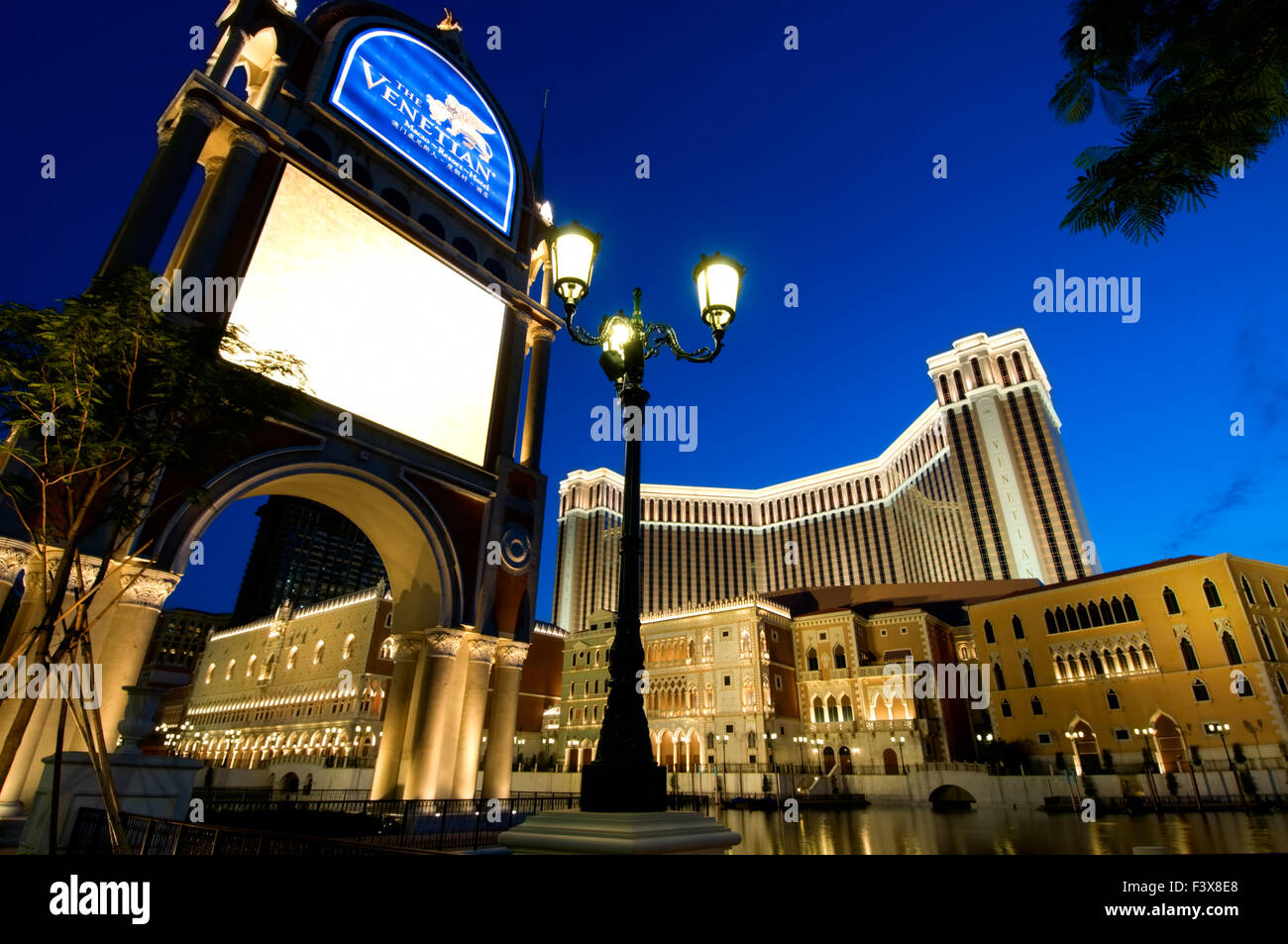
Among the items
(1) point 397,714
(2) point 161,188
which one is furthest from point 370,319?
(1) point 397,714

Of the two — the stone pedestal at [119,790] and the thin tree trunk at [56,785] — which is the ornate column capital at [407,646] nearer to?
the stone pedestal at [119,790]

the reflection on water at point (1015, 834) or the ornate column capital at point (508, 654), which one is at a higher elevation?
the ornate column capital at point (508, 654)

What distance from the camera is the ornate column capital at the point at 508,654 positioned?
57.3 feet

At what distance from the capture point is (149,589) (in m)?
11.7

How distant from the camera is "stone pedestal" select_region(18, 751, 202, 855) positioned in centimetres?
873

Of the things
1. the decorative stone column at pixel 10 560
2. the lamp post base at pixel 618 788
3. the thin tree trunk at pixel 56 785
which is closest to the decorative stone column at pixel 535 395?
the decorative stone column at pixel 10 560

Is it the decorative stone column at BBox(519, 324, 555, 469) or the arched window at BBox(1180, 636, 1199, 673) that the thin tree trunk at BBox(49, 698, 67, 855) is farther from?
the arched window at BBox(1180, 636, 1199, 673)

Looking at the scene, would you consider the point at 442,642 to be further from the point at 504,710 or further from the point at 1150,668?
the point at 1150,668

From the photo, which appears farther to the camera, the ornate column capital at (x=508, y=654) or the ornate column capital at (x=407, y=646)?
the ornate column capital at (x=508, y=654)

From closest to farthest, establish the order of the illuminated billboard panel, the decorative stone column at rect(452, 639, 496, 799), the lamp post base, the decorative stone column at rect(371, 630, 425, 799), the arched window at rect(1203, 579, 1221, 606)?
the lamp post base < the illuminated billboard panel < the decorative stone column at rect(371, 630, 425, 799) < the decorative stone column at rect(452, 639, 496, 799) < the arched window at rect(1203, 579, 1221, 606)

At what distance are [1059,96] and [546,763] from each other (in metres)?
59.3

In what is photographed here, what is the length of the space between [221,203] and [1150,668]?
46.6 m

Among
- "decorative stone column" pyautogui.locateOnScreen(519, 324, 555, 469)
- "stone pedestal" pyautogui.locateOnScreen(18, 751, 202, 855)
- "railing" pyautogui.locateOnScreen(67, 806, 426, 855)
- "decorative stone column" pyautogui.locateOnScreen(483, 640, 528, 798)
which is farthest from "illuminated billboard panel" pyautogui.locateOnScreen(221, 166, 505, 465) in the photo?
"railing" pyautogui.locateOnScreen(67, 806, 426, 855)

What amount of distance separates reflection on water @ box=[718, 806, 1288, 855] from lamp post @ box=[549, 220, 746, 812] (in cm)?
854
